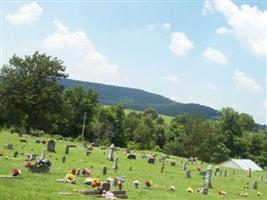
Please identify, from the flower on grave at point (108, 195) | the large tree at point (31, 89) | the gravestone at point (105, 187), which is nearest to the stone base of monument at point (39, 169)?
the gravestone at point (105, 187)

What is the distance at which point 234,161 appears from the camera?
294ft

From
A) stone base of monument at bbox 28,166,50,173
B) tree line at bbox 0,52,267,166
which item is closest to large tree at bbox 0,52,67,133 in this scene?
tree line at bbox 0,52,267,166

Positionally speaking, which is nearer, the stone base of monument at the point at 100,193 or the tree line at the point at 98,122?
the stone base of monument at the point at 100,193

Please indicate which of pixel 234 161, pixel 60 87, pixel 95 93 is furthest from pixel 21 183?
pixel 95 93

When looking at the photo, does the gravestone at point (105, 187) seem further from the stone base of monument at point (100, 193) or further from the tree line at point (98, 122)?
the tree line at point (98, 122)

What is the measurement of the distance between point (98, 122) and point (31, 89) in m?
32.3

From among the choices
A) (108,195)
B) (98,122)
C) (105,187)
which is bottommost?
(108,195)

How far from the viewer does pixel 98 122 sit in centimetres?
10231

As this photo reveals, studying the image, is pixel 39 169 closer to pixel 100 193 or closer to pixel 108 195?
pixel 100 193

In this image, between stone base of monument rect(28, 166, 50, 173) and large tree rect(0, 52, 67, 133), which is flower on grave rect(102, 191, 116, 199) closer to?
stone base of monument rect(28, 166, 50, 173)

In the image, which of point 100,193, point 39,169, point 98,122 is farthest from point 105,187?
point 98,122

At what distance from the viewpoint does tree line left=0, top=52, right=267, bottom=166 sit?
7169 centimetres

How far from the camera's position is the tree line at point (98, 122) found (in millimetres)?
71688

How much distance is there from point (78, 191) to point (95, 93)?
3407 inches
